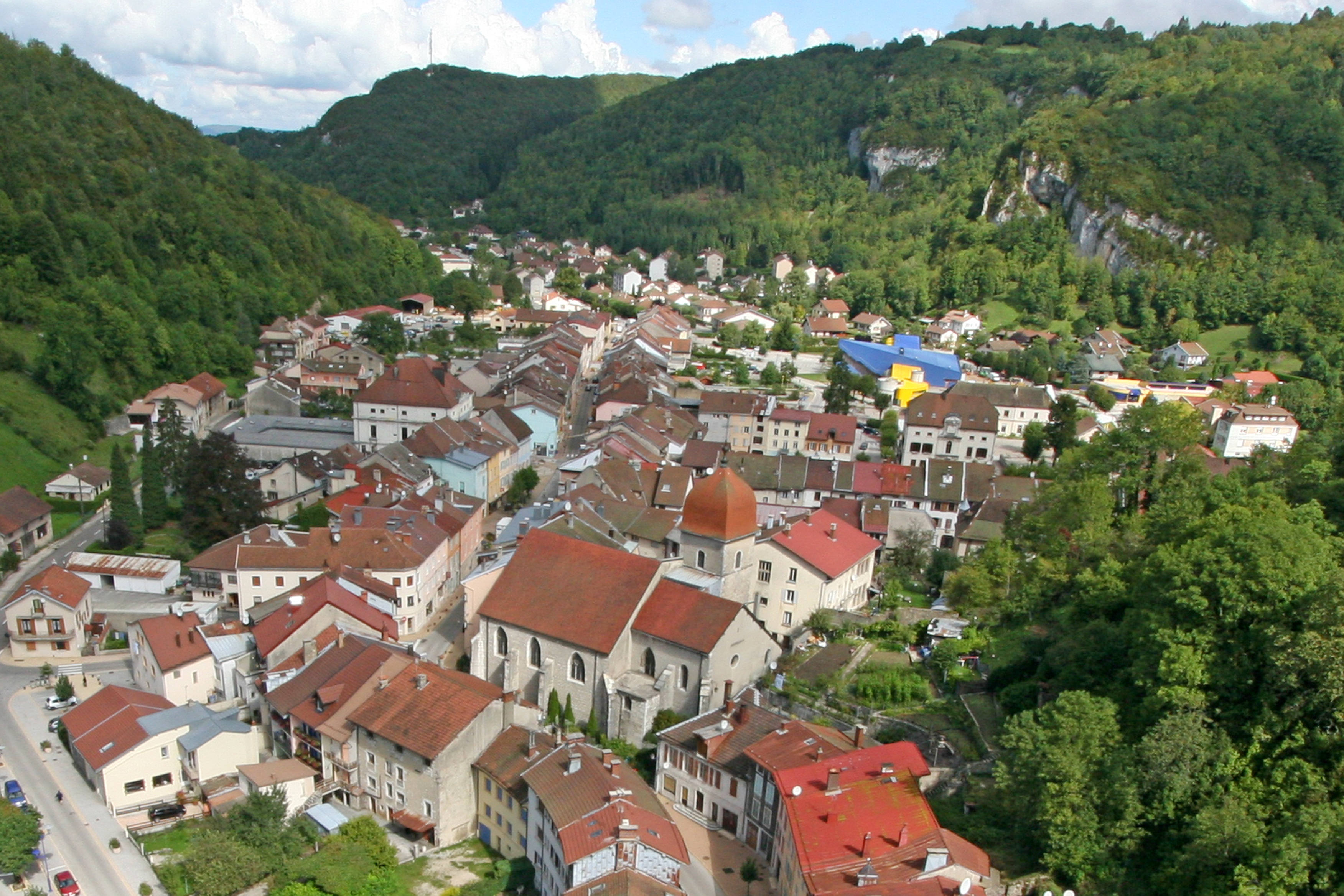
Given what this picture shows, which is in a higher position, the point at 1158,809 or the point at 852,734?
the point at 1158,809

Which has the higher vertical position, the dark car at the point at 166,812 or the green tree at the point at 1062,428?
the green tree at the point at 1062,428

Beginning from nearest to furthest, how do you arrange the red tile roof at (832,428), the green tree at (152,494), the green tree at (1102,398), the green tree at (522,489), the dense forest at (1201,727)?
the dense forest at (1201,727) < the green tree at (152,494) < the green tree at (522,489) < the red tile roof at (832,428) < the green tree at (1102,398)

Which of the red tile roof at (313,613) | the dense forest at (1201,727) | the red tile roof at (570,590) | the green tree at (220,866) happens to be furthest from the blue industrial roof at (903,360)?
the green tree at (220,866)

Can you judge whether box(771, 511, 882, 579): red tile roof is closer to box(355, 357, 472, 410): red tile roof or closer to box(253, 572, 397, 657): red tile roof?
box(253, 572, 397, 657): red tile roof

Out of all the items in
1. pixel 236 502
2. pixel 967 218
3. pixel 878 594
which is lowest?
pixel 878 594

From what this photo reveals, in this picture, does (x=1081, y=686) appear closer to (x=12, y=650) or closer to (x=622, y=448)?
(x=622, y=448)

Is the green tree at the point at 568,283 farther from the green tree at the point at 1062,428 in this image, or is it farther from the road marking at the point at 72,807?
the road marking at the point at 72,807

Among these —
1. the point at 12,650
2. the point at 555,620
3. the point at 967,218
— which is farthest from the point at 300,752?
the point at 967,218

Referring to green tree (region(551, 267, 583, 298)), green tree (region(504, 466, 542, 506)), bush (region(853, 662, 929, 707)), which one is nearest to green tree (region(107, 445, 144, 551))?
green tree (region(504, 466, 542, 506))
